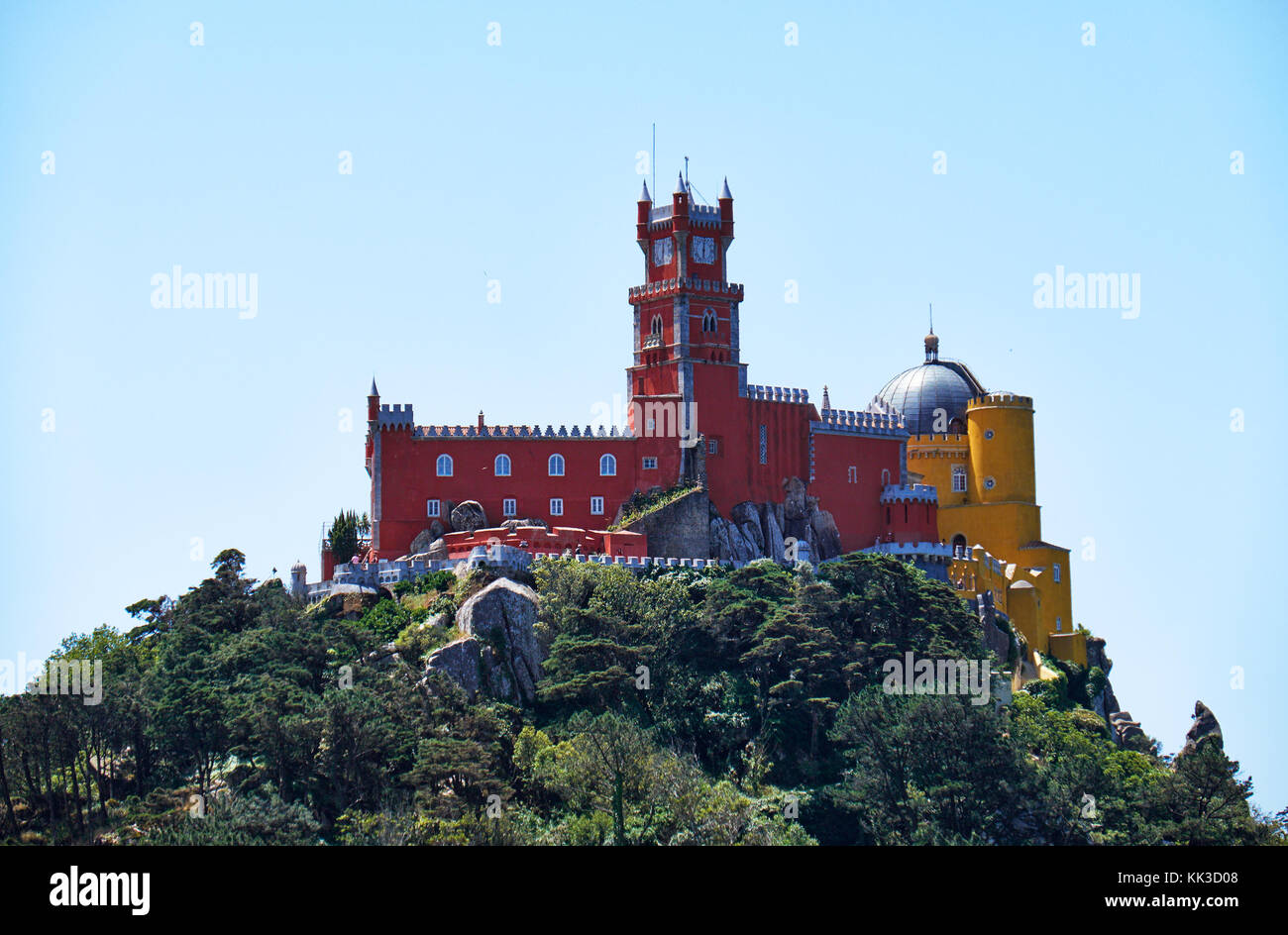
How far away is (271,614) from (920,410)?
3894 centimetres

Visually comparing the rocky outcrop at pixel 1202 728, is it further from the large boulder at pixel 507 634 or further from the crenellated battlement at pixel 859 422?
the large boulder at pixel 507 634

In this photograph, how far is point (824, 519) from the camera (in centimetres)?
9625

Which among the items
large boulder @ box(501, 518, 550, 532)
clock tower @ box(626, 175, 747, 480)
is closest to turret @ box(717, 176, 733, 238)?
clock tower @ box(626, 175, 747, 480)

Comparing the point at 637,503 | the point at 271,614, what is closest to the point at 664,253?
the point at 637,503

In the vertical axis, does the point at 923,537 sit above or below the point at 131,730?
above

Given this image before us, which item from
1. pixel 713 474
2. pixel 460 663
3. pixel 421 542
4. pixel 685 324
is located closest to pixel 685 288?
pixel 685 324

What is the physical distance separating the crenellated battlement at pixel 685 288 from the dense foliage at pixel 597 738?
48.8ft

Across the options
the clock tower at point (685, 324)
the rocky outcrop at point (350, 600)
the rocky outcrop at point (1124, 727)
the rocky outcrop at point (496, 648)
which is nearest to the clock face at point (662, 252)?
the clock tower at point (685, 324)

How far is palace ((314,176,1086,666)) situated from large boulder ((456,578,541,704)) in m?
5.96

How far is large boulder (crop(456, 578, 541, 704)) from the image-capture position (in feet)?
262

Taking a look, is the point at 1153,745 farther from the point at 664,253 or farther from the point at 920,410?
the point at 664,253

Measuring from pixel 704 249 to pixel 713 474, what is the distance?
1111 centimetres
